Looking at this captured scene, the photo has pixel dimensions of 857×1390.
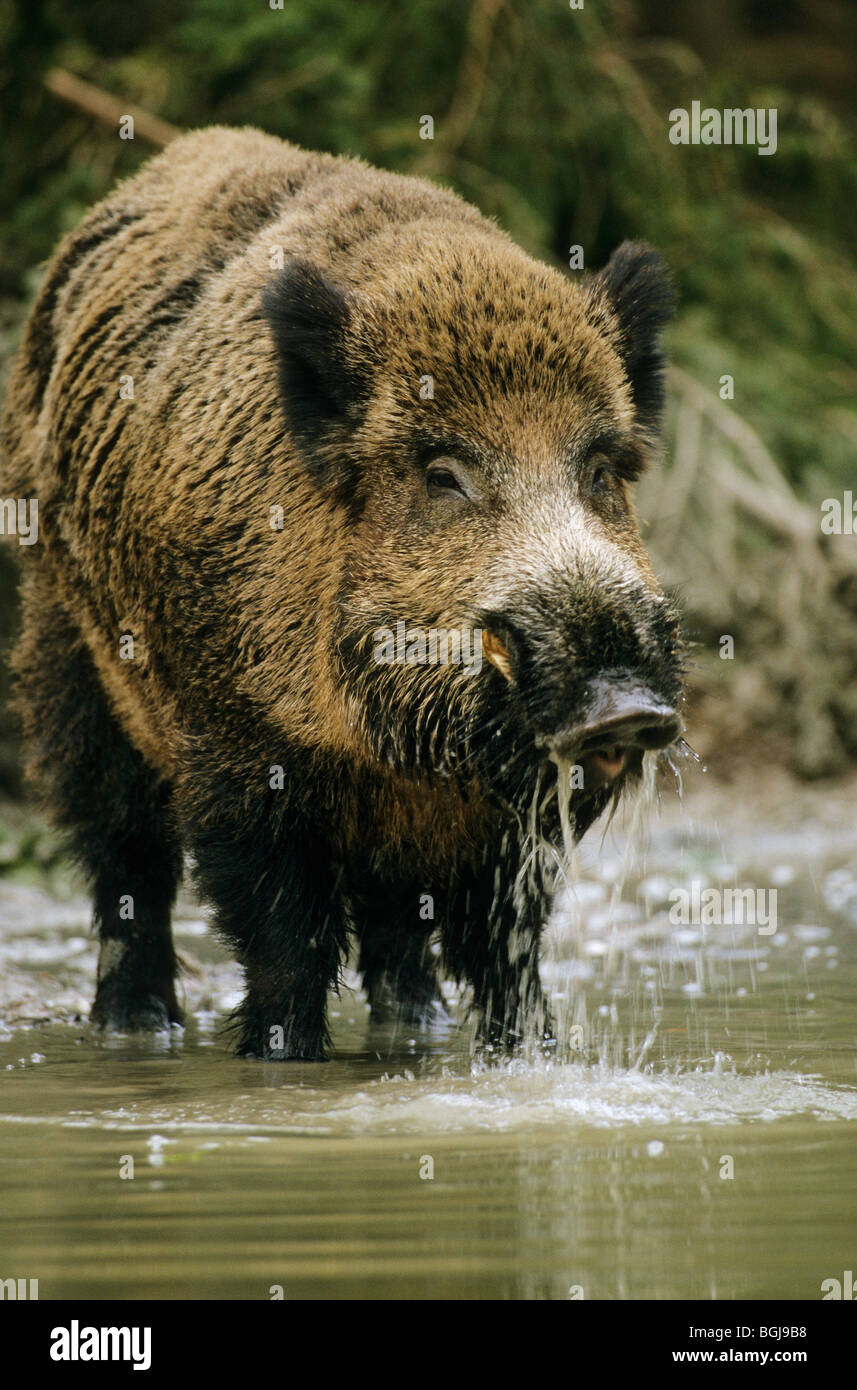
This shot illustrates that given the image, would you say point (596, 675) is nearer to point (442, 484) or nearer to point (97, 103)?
point (442, 484)

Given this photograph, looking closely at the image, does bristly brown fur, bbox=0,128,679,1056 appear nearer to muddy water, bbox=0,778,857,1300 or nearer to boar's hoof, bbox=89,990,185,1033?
boar's hoof, bbox=89,990,185,1033

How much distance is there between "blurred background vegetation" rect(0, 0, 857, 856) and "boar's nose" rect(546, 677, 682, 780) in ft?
23.3

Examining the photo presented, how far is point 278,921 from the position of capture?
18.5 ft

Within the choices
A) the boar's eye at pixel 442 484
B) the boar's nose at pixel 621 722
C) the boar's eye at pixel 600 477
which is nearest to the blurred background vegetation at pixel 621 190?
the boar's eye at pixel 600 477

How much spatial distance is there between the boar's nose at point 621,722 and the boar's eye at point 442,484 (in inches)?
35.9

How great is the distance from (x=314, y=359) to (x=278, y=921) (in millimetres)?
1650

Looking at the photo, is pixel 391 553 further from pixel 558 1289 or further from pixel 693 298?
pixel 693 298

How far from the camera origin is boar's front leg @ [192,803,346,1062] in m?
5.64

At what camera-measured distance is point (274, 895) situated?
5648 millimetres

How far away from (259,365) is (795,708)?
23.4ft

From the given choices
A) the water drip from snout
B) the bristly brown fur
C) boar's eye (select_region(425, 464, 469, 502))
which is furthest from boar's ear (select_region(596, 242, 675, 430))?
the water drip from snout

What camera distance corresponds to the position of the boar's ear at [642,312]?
5.91m

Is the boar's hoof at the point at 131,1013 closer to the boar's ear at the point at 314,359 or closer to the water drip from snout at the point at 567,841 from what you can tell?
the water drip from snout at the point at 567,841

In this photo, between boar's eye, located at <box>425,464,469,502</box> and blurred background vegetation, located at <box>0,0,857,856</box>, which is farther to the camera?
blurred background vegetation, located at <box>0,0,857,856</box>
